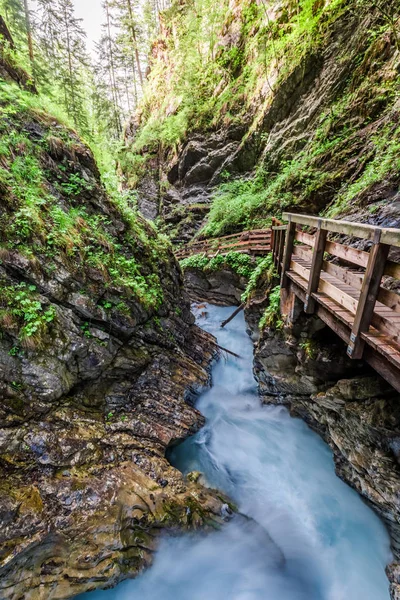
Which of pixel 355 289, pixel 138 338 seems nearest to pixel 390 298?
pixel 355 289

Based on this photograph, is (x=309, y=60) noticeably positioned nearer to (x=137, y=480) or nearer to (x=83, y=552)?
(x=137, y=480)

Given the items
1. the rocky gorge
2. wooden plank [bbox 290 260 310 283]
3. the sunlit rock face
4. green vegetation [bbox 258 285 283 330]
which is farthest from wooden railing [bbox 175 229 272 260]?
the sunlit rock face

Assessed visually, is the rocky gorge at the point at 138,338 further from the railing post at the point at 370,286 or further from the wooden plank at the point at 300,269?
the railing post at the point at 370,286

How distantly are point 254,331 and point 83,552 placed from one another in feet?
21.5

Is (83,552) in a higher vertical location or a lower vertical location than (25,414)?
lower

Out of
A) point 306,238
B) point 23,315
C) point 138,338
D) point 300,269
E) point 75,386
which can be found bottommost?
point 75,386

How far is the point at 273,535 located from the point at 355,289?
200 inches

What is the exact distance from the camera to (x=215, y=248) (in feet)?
42.5

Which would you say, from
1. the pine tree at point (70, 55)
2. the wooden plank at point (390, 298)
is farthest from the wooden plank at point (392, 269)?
the pine tree at point (70, 55)

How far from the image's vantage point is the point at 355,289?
3.81 m

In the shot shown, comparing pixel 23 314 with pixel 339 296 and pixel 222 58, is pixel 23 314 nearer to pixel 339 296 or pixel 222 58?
pixel 339 296

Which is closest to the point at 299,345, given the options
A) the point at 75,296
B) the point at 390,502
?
the point at 390,502

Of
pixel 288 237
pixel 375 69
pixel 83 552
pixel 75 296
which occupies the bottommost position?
pixel 83 552

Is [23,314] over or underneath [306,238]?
underneath
